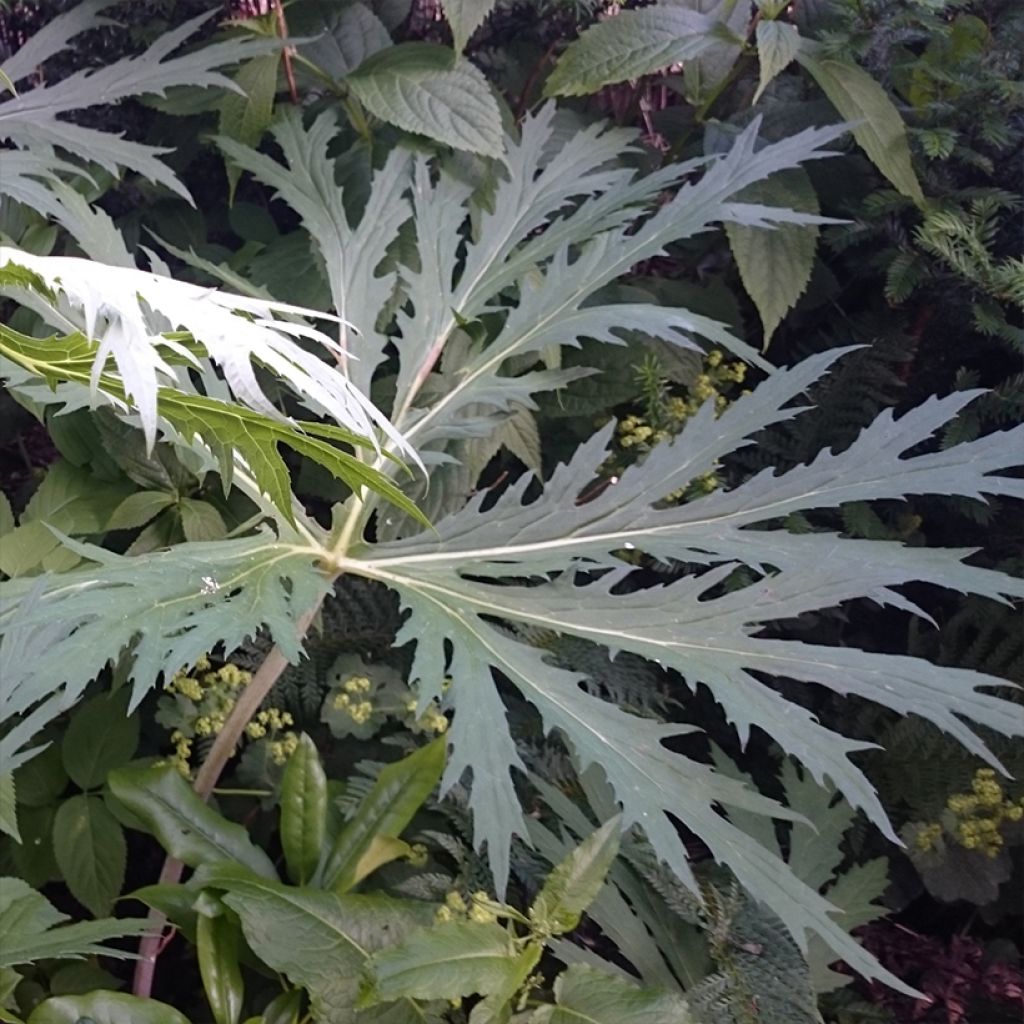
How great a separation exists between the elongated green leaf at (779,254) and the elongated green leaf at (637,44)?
0.17 meters

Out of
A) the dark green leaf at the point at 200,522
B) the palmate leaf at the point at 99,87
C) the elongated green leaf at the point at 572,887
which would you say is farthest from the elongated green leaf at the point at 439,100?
the elongated green leaf at the point at 572,887

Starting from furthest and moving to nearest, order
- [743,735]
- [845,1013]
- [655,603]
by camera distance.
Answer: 1. [845,1013]
2. [655,603]
3. [743,735]

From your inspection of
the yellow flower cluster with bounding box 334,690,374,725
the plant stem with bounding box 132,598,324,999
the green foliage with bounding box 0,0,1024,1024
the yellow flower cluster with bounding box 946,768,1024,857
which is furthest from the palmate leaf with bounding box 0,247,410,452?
the yellow flower cluster with bounding box 946,768,1024,857

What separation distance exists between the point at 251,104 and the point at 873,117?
0.61 m

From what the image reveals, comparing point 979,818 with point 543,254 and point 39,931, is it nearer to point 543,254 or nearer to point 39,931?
point 543,254

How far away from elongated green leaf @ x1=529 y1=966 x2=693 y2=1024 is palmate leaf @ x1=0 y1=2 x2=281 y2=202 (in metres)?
0.77

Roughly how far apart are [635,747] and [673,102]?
0.81 meters

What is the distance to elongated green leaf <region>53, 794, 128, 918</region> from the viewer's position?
0.87 meters

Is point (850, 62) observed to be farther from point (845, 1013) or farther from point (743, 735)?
point (845, 1013)

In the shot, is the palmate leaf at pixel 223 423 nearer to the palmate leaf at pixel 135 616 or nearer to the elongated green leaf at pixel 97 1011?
the palmate leaf at pixel 135 616

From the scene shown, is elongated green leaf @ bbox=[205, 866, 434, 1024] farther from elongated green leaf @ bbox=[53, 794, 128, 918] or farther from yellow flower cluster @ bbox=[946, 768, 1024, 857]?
yellow flower cluster @ bbox=[946, 768, 1024, 857]

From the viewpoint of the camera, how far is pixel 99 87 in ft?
2.90

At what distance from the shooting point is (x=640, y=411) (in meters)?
1.05

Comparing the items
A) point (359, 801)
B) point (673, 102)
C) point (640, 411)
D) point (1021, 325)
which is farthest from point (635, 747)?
point (673, 102)
